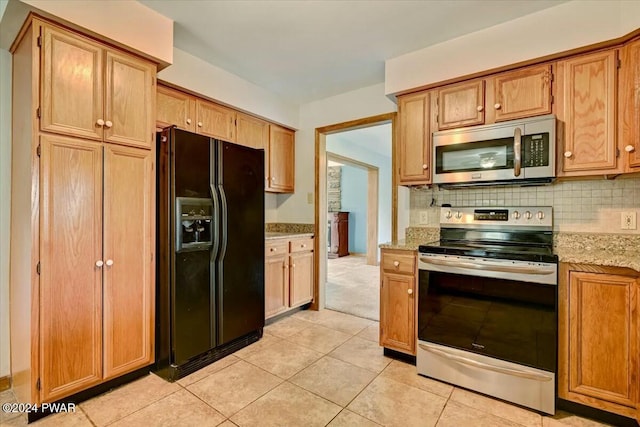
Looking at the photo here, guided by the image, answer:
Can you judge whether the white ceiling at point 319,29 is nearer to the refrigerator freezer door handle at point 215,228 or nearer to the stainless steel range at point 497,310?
the refrigerator freezer door handle at point 215,228

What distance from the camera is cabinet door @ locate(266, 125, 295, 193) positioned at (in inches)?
139

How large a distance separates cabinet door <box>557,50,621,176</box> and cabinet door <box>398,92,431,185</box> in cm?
87

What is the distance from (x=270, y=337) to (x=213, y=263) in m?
1.00

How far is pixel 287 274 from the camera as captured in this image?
10.8 ft

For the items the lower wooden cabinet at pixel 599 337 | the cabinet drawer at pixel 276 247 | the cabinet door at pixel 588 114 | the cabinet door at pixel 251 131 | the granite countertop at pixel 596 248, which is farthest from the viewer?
the cabinet door at pixel 251 131

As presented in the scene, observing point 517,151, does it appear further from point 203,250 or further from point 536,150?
point 203,250

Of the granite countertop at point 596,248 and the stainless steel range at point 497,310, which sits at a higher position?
the granite countertop at point 596,248

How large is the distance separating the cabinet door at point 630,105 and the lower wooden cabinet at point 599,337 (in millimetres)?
713

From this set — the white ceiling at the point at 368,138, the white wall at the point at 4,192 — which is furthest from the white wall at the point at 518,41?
the white wall at the point at 4,192

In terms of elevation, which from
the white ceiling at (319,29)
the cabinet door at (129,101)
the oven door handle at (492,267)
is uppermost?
the white ceiling at (319,29)

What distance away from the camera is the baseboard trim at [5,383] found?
195 cm

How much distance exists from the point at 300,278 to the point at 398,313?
1.37 m

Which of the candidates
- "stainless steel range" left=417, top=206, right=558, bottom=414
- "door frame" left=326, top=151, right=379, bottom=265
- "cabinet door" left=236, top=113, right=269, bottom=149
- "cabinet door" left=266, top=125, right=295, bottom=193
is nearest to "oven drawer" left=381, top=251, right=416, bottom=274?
"stainless steel range" left=417, top=206, right=558, bottom=414

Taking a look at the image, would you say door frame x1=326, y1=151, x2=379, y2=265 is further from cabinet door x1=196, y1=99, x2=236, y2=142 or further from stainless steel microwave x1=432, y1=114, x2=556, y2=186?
stainless steel microwave x1=432, y1=114, x2=556, y2=186
